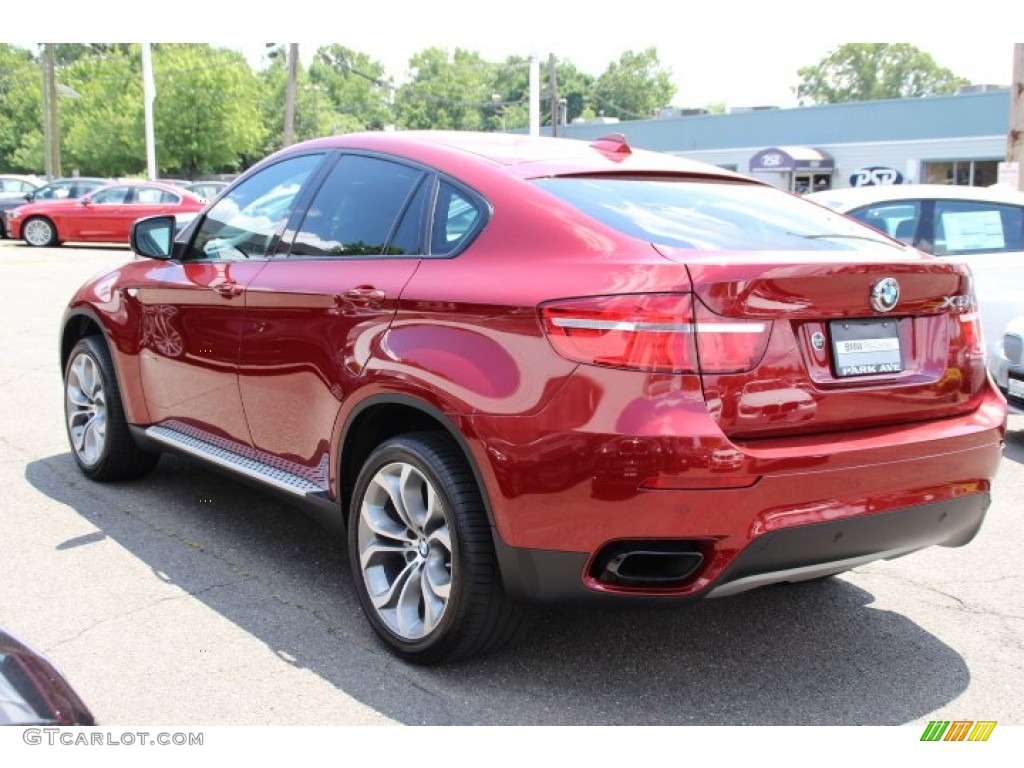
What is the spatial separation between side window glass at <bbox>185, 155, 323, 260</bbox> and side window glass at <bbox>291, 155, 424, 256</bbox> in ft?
0.65

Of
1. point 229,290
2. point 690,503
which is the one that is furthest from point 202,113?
point 690,503

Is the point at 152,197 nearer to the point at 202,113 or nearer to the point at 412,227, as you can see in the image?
the point at 412,227

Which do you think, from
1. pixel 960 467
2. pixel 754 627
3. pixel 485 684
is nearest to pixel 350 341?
pixel 485 684

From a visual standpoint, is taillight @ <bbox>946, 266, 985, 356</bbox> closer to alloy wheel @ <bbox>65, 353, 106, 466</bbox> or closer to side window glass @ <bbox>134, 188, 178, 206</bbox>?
alloy wheel @ <bbox>65, 353, 106, 466</bbox>

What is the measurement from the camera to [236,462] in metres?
4.52

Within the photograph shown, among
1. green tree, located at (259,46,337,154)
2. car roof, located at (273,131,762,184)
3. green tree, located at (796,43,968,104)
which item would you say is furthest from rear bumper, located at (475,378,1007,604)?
green tree, located at (796,43,968,104)

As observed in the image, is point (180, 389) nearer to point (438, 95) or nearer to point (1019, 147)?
point (1019, 147)

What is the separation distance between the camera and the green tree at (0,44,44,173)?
74250mm

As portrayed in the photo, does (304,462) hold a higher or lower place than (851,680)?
higher

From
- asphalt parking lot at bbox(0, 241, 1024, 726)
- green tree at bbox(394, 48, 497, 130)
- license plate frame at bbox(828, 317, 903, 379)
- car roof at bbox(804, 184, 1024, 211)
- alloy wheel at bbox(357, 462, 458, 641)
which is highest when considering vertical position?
green tree at bbox(394, 48, 497, 130)

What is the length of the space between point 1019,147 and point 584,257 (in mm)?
12141

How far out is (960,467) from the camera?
3398 mm

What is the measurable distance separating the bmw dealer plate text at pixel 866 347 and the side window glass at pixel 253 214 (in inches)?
89.1

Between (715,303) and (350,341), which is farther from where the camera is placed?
(350,341)
